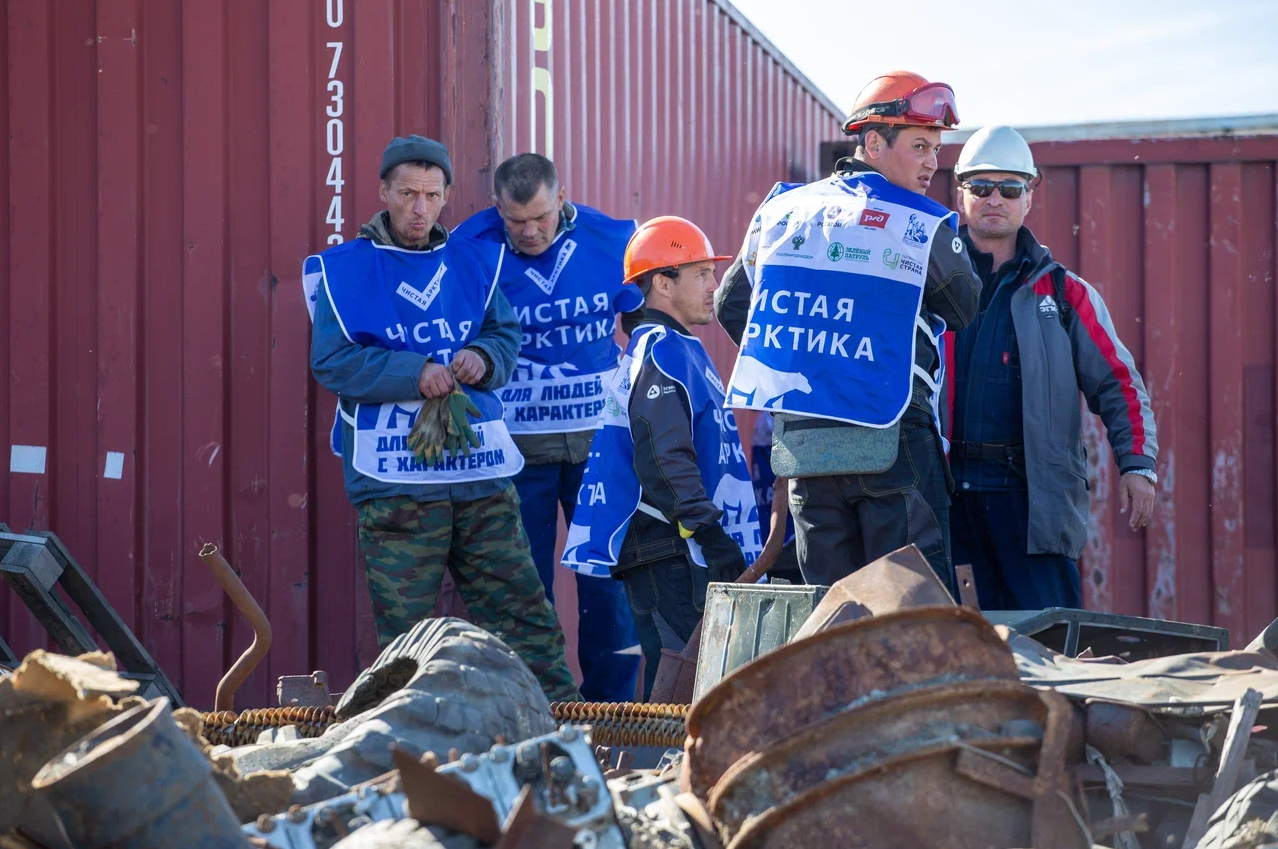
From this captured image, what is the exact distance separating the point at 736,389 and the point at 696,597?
65 cm

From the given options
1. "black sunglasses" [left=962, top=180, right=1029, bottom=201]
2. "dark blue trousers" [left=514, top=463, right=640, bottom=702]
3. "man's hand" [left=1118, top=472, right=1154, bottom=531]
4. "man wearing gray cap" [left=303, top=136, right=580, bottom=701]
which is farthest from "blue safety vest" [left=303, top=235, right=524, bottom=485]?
"man's hand" [left=1118, top=472, right=1154, bottom=531]

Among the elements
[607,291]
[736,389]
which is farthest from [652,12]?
[736,389]

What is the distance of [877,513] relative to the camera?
152 inches

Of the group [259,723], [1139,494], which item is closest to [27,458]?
[259,723]

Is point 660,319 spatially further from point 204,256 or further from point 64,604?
point 64,604

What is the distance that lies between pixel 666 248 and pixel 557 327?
2.57 ft

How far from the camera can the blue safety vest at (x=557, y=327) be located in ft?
16.9

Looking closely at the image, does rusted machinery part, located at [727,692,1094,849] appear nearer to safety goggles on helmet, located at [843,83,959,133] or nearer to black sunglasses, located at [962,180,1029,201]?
safety goggles on helmet, located at [843,83,959,133]

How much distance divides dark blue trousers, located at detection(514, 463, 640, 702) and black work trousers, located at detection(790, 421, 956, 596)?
4.20ft

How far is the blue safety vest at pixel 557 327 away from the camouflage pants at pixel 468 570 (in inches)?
20.3

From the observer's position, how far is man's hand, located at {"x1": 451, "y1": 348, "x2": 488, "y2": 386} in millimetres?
4559

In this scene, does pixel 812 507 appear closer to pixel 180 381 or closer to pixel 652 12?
pixel 180 381

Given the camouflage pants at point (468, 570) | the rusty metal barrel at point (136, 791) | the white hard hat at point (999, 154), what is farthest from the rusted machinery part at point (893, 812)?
the white hard hat at point (999, 154)

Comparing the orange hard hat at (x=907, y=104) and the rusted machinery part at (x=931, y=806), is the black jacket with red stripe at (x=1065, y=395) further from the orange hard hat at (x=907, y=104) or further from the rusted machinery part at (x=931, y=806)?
the rusted machinery part at (x=931, y=806)
